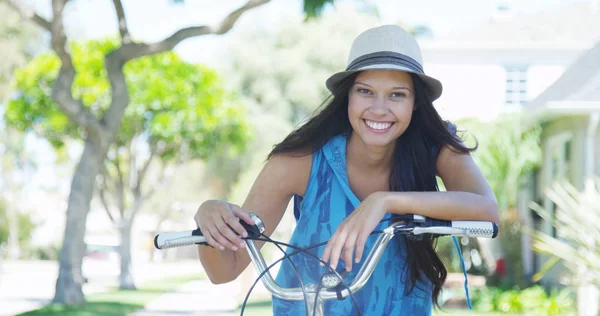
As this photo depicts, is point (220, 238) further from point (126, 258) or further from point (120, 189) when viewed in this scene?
point (120, 189)

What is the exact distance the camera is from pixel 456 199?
Result: 2.59 m

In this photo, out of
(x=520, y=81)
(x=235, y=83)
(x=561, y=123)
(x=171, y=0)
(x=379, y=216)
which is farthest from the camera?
(x=235, y=83)

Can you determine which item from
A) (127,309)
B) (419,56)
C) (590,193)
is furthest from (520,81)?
(419,56)

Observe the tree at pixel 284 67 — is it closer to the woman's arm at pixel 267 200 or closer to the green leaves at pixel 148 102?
the green leaves at pixel 148 102

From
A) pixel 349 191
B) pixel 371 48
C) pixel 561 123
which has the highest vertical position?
pixel 561 123

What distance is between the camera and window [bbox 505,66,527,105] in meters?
27.4

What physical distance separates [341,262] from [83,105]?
12.1 metres

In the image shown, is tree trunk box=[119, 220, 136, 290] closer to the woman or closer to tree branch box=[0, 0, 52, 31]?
tree branch box=[0, 0, 52, 31]

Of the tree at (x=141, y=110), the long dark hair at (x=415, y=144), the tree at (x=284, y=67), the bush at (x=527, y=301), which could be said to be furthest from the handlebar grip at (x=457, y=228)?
the tree at (x=284, y=67)

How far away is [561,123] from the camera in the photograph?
1711cm

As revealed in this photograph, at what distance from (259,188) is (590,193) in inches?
343

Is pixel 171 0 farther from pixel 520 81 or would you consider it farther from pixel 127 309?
pixel 520 81

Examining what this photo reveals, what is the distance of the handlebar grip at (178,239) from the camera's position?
2436 millimetres

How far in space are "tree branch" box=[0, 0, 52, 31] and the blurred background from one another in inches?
0.7
